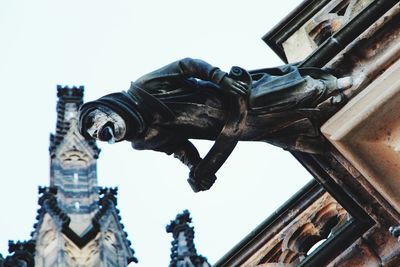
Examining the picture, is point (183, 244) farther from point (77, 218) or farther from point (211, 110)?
point (211, 110)

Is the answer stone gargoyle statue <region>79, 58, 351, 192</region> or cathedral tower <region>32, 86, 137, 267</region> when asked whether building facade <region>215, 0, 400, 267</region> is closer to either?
stone gargoyle statue <region>79, 58, 351, 192</region>

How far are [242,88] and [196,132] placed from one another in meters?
0.35

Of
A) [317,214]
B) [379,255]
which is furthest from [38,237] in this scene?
[379,255]

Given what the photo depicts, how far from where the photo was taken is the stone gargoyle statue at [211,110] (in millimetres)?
5516

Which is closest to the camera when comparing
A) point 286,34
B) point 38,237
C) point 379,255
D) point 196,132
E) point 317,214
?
point 196,132

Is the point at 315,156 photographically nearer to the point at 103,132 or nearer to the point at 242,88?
the point at 242,88

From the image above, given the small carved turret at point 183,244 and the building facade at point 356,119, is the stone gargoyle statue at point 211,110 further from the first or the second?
the small carved turret at point 183,244

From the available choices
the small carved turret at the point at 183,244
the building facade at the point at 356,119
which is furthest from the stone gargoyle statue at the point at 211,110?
the small carved turret at the point at 183,244

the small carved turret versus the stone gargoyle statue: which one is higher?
the small carved turret

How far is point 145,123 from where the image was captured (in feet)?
18.3

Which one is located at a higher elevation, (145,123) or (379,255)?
(145,123)

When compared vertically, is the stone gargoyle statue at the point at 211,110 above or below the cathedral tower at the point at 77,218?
below

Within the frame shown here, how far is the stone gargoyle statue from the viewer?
552 centimetres

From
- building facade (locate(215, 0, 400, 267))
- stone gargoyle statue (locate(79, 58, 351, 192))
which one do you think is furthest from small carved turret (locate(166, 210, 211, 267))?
stone gargoyle statue (locate(79, 58, 351, 192))
